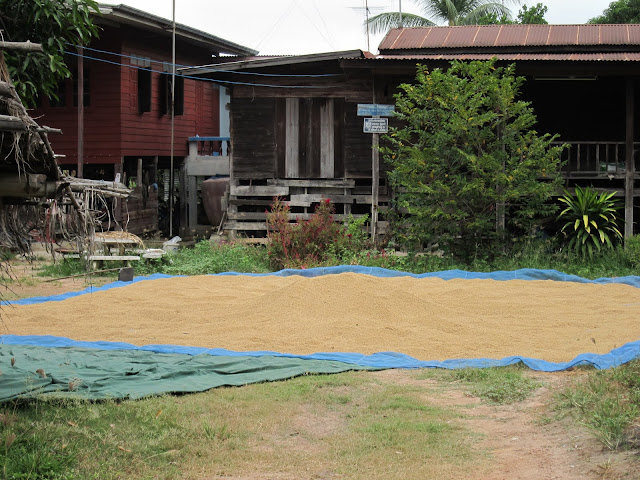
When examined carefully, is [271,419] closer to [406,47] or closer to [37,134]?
[37,134]

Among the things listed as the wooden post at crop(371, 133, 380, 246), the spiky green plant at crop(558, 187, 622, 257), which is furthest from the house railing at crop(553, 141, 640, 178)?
the wooden post at crop(371, 133, 380, 246)

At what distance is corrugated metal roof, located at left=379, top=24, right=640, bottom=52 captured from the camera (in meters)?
17.0

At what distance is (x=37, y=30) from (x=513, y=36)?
11.6 m

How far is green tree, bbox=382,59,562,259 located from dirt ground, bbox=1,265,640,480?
2.18 metres

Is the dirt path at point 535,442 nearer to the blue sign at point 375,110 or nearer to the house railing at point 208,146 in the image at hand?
the blue sign at point 375,110

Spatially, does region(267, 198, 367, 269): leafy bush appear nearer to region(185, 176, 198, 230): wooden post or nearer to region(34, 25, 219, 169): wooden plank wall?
region(34, 25, 219, 169): wooden plank wall

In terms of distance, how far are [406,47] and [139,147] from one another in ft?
26.7

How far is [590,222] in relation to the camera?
1391 cm

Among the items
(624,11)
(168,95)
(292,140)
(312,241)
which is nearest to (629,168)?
(312,241)

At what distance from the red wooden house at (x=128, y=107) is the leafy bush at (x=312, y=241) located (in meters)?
6.02

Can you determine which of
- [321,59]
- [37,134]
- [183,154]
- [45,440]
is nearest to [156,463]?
[45,440]

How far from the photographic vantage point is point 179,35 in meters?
22.2

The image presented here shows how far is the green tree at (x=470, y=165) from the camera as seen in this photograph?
43.9ft

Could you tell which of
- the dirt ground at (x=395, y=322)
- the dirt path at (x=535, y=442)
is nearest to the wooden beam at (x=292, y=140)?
the dirt ground at (x=395, y=322)
